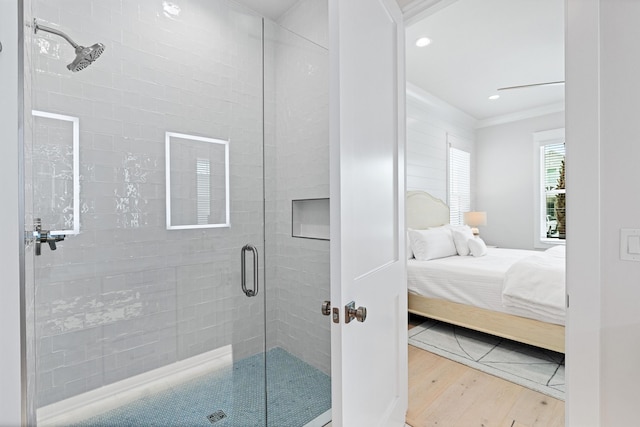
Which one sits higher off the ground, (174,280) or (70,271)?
(70,271)

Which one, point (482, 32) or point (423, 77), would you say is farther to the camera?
point (423, 77)

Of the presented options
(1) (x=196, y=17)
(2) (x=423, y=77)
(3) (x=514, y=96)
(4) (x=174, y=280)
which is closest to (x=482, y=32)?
(2) (x=423, y=77)

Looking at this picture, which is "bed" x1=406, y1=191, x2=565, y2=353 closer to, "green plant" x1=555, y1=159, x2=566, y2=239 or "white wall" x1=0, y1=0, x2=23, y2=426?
"green plant" x1=555, y1=159, x2=566, y2=239

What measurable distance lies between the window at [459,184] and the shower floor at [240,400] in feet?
12.4

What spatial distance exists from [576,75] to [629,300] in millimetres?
833

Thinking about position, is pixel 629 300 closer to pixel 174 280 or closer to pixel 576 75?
pixel 576 75

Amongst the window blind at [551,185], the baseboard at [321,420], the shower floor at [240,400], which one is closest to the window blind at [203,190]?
the shower floor at [240,400]

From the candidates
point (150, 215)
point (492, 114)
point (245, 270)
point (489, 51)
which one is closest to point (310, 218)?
point (245, 270)

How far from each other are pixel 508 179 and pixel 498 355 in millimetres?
3737

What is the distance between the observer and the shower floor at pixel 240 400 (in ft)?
5.75

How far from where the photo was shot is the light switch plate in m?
1.08

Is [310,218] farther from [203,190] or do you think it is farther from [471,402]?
[471,402]

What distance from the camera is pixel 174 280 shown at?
2098 millimetres

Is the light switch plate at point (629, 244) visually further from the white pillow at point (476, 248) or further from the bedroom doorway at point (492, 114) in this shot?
the white pillow at point (476, 248)
